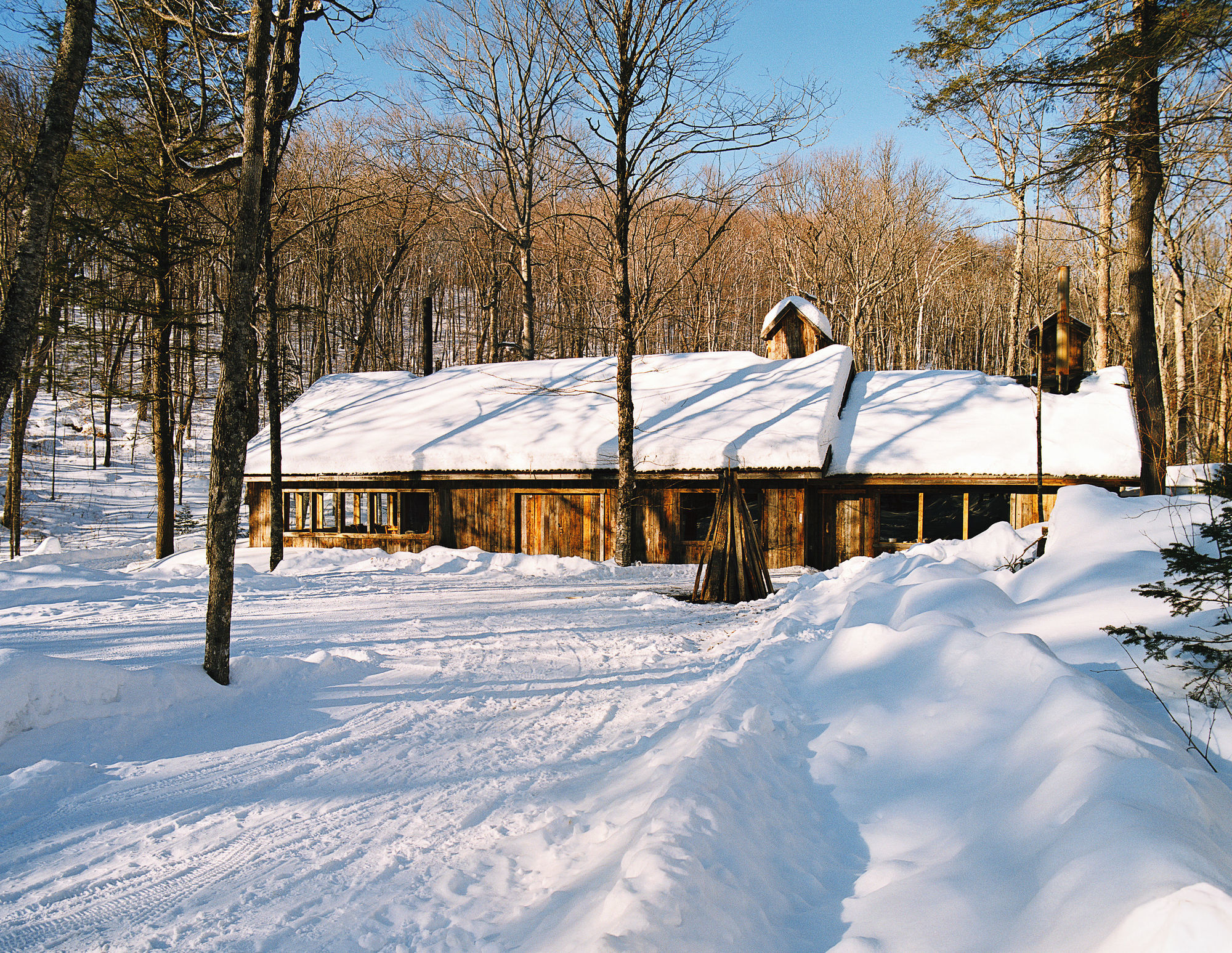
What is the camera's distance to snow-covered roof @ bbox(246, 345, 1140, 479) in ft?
53.3

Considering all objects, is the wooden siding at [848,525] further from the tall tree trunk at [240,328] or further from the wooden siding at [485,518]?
the tall tree trunk at [240,328]

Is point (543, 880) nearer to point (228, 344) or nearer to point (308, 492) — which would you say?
point (228, 344)

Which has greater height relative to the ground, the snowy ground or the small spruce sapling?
the small spruce sapling

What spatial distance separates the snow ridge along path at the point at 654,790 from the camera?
254 cm

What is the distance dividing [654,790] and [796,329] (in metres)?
20.3

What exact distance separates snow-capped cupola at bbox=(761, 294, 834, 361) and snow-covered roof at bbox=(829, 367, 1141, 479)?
3.07m

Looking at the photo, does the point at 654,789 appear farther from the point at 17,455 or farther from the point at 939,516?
the point at 17,455

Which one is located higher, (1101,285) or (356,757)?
(1101,285)

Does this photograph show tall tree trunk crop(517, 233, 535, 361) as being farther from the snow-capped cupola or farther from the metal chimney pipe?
the snow-capped cupola

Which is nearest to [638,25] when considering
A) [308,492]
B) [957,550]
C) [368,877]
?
[957,550]

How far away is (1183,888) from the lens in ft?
6.33

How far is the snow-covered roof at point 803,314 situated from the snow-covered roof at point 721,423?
142cm

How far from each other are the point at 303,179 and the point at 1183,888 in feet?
106

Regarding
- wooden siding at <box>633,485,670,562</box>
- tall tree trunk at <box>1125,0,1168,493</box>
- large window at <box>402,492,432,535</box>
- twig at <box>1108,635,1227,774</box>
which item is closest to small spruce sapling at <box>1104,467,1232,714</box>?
twig at <box>1108,635,1227,774</box>
